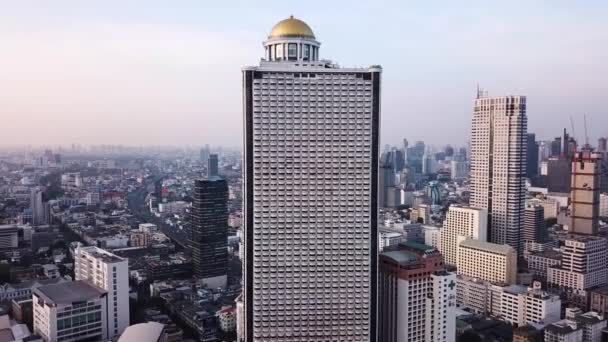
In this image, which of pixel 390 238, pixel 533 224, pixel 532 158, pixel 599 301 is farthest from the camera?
pixel 532 158

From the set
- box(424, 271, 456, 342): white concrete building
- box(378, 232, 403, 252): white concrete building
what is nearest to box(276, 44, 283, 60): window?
box(424, 271, 456, 342): white concrete building

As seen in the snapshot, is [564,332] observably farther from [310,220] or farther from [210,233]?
[210,233]

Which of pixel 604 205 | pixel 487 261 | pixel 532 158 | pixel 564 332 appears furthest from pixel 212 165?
pixel 564 332

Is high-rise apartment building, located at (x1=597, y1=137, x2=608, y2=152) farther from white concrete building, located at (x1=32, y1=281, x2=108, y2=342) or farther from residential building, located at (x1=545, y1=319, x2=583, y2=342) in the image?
white concrete building, located at (x1=32, y1=281, x2=108, y2=342)

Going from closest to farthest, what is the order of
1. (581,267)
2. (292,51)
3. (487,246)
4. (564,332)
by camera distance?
1. (292,51)
2. (564,332)
3. (581,267)
4. (487,246)

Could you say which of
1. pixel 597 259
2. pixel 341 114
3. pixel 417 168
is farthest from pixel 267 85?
pixel 417 168

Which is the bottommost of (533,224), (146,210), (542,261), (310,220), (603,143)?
(542,261)

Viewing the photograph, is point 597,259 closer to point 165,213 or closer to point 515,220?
point 515,220
